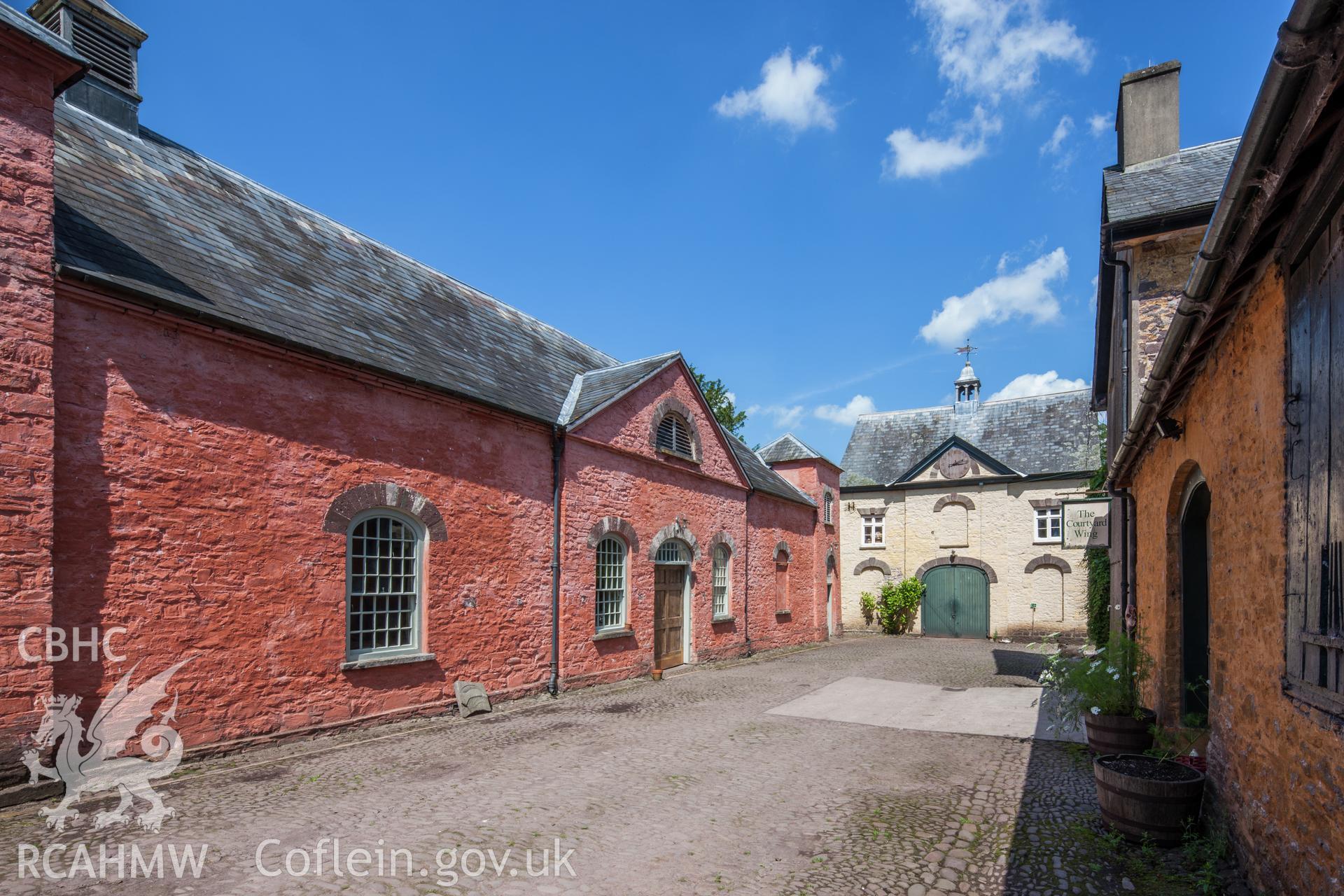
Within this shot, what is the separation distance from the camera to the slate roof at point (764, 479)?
67.1ft

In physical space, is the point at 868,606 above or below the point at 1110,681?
below

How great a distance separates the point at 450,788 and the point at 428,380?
5.41 metres

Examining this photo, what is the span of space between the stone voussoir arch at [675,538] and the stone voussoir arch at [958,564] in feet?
44.7

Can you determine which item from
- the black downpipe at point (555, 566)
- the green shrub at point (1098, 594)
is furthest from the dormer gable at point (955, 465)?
the black downpipe at point (555, 566)

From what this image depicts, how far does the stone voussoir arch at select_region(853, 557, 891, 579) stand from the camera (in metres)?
27.9

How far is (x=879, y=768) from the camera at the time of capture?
7.72 metres

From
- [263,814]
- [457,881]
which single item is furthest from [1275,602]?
[263,814]

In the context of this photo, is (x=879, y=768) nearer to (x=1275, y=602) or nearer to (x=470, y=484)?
(x=1275, y=602)

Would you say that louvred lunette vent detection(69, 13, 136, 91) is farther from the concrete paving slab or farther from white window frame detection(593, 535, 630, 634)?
the concrete paving slab

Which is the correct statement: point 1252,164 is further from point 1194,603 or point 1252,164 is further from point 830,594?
point 830,594

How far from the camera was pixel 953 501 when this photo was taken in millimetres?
27094

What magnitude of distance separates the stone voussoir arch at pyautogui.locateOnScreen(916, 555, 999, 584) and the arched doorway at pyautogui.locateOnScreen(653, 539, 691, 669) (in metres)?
14.0

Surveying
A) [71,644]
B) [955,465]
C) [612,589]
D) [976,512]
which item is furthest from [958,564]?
[71,644]

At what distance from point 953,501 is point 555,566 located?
19.2 m
